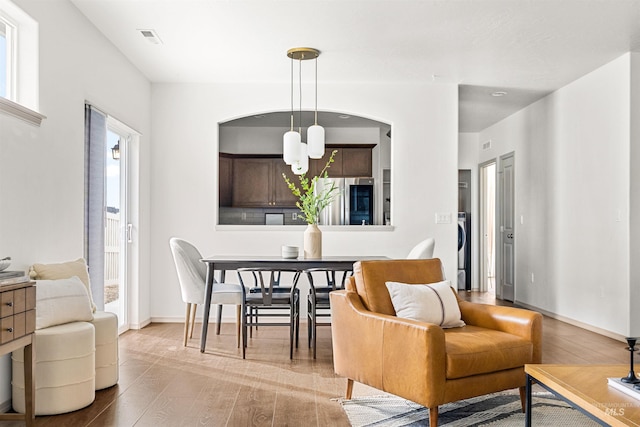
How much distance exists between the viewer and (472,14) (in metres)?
4.37

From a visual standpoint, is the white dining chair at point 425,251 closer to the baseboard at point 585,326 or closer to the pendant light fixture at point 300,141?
the pendant light fixture at point 300,141

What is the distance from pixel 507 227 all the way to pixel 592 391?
251 inches

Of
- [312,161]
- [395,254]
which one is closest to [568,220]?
[395,254]

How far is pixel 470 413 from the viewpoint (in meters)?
3.14

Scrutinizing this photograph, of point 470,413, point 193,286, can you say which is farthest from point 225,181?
point 470,413

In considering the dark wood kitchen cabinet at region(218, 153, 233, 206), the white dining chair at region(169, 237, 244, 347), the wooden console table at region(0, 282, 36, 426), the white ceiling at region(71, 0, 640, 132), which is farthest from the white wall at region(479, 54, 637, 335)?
the wooden console table at region(0, 282, 36, 426)

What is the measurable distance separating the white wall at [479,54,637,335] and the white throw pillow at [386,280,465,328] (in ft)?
9.48

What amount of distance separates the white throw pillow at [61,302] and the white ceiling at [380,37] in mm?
2104

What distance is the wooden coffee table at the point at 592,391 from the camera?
2002mm

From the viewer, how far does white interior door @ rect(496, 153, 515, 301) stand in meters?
8.14

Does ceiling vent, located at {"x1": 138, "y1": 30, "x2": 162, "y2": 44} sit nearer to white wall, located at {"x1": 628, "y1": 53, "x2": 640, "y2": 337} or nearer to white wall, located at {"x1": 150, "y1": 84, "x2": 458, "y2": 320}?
white wall, located at {"x1": 150, "y1": 84, "x2": 458, "y2": 320}

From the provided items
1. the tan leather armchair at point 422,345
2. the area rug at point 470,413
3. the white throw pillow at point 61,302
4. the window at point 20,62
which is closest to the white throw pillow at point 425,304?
the tan leather armchair at point 422,345

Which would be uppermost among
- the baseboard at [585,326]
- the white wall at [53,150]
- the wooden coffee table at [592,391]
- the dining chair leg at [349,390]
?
the white wall at [53,150]

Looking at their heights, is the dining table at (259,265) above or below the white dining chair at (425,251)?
below
